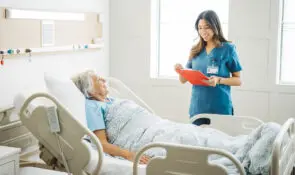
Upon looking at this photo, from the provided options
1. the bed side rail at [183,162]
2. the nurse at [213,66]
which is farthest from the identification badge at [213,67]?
the bed side rail at [183,162]

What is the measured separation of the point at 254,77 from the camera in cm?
396

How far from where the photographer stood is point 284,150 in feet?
7.89

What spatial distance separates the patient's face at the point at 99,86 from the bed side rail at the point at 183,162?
846mm

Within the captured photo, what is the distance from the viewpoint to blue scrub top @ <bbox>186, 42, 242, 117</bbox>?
334 centimetres

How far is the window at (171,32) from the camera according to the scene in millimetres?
4387

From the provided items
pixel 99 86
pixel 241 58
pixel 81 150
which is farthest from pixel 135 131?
pixel 241 58

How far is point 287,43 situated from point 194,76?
3.83 feet

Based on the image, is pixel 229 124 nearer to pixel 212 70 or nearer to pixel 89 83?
pixel 212 70

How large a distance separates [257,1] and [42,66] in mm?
1948

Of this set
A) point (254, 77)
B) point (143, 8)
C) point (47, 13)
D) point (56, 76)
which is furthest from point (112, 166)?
point (143, 8)

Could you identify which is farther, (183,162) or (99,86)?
(99,86)

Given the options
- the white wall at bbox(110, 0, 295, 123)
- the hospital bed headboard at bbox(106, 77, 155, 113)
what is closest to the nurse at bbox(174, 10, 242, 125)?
the hospital bed headboard at bbox(106, 77, 155, 113)

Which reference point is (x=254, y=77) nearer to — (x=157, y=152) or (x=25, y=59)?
(x=157, y=152)

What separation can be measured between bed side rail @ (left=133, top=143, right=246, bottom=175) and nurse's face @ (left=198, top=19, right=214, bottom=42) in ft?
4.52
